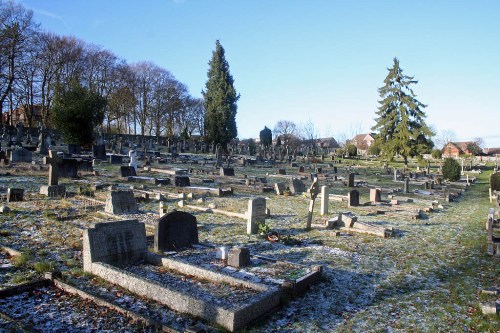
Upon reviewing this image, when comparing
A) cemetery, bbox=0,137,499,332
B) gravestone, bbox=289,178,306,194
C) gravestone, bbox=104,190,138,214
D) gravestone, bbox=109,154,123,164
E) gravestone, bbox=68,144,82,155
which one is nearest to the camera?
cemetery, bbox=0,137,499,332

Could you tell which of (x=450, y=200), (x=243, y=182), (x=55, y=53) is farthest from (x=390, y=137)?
(x=55, y=53)

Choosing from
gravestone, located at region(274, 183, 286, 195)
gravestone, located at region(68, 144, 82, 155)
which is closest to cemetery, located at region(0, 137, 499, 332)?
gravestone, located at region(274, 183, 286, 195)

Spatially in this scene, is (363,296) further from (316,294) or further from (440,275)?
(440,275)

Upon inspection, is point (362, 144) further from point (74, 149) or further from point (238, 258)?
point (238, 258)

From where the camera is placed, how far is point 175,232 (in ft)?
28.8

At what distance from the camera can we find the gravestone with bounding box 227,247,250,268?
25.2ft

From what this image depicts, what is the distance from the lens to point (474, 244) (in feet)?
35.2

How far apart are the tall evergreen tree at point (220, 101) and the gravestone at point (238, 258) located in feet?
155

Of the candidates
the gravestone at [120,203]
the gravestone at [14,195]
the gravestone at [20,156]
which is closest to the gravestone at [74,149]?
the gravestone at [20,156]

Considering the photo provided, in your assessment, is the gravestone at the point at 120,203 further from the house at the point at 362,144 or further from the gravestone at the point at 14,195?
the house at the point at 362,144

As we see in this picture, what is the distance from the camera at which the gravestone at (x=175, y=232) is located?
28.0 feet

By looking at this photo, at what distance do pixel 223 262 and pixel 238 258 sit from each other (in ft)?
1.45

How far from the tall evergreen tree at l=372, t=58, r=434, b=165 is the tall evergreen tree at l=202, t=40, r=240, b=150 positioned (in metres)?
20.0

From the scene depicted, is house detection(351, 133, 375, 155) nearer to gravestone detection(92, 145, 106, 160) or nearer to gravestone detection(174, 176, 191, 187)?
gravestone detection(92, 145, 106, 160)
